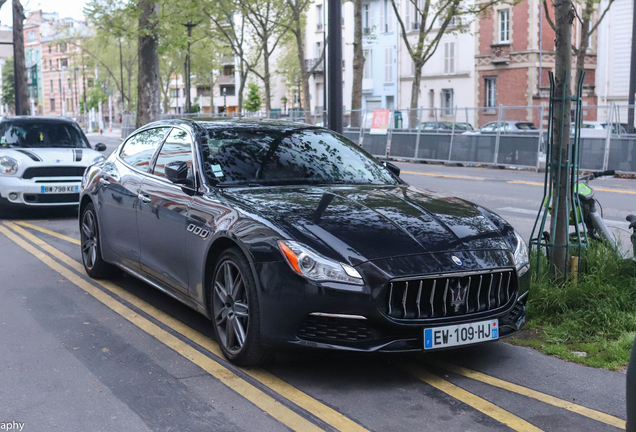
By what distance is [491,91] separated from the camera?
47906 millimetres

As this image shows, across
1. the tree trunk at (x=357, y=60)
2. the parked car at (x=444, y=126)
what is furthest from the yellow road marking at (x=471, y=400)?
the tree trunk at (x=357, y=60)

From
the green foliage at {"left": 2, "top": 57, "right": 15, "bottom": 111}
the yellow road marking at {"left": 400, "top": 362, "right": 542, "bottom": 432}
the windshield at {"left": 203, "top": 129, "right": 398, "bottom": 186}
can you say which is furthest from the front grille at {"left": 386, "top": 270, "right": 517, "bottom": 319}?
the green foliage at {"left": 2, "top": 57, "right": 15, "bottom": 111}

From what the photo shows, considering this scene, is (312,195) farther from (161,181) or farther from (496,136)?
(496,136)

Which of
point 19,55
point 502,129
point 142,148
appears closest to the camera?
point 142,148

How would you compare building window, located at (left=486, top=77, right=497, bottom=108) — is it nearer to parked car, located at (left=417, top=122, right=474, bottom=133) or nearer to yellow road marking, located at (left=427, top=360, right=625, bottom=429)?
parked car, located at (left=417, top=122, right=474, bottom=133)

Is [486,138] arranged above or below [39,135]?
below

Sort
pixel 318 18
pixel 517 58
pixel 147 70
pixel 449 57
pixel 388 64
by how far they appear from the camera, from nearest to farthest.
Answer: pixel 147 70
pixel 517 58
pixel 449 57
pixel 388 64
pixel 318 18

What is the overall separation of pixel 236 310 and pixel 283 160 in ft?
4.69

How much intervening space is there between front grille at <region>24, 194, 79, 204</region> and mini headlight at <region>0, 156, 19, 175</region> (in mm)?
427

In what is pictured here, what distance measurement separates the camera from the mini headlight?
Result: 11.8m

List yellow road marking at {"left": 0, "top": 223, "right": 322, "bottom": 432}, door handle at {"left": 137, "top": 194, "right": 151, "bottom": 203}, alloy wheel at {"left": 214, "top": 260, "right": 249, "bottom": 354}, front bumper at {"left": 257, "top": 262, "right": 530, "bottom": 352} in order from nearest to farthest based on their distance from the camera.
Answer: yellow road marking at {"left": 0, "top": 223, "right": 322, "bottom": 432} → front bumper at {"left": 257, "top": 262, "right": 530, "bottom": 352} → alloy wheel at {"left": 214, "top": 260, "right": 249, "bottom": 354} → door handle at {"left": 137, "top": 194, "right": 151, "bottom": 203}

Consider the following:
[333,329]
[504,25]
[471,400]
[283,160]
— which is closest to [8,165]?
[283,160]

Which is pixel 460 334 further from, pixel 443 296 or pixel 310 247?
pixel 310 247

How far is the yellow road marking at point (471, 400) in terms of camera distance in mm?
3779
